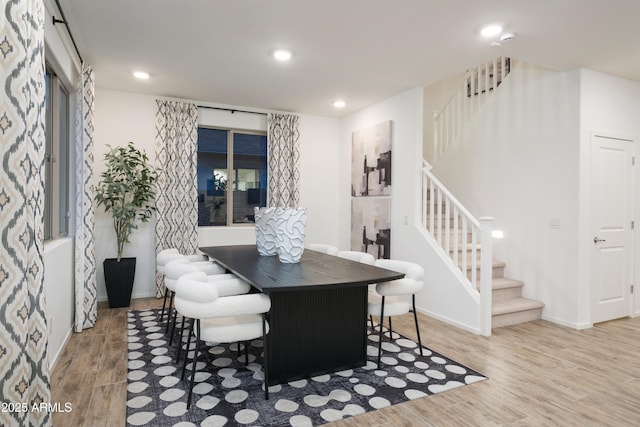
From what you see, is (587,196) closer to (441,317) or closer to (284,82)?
(441,317)

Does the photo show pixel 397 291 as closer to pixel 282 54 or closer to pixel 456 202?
pixel 456 202

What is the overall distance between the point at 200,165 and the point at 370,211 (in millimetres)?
2572

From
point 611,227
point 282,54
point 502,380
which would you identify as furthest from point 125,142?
point 611,227

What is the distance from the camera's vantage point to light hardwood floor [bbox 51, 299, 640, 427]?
7.14 feet

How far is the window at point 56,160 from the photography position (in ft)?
10.5

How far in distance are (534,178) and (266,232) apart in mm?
3122

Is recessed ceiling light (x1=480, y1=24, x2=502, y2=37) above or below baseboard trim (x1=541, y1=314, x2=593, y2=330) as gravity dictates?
above

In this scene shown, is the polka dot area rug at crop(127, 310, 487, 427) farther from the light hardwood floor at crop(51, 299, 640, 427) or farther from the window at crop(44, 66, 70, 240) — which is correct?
the window at crop(44, 66, 70, 240)

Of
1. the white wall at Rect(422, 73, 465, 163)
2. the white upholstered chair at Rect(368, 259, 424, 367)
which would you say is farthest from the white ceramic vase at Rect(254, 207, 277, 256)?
the white wall at Rect(422, 73, 465, 163)

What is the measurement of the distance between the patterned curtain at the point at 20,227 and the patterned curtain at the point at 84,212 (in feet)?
7.17

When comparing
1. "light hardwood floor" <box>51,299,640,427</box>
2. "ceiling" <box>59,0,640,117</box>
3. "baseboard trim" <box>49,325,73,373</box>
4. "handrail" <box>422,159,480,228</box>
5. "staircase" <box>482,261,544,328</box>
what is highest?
"ceiling" <box>59,0,640,117</box>

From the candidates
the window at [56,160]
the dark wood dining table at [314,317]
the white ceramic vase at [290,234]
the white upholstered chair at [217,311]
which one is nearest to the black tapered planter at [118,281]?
the window at [56,160]

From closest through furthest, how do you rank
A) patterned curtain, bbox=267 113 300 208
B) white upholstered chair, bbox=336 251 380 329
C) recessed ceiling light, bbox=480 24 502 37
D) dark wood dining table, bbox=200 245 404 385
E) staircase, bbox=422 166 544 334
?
dark wood dining table, bbox=200 245 404 385 < recessed ceiling light, bbox=480 24 502 37 < white upholstered chair, bbox=336 251 380 329 < staircase, bbox=422 166 544 334 < patterned curtain, bbox=267 113 300 208

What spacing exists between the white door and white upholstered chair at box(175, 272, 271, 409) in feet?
12.1
